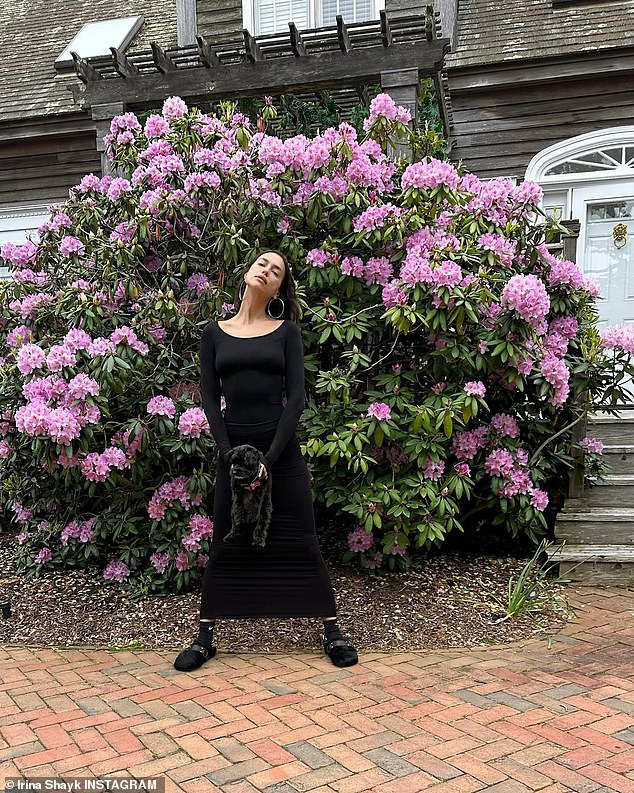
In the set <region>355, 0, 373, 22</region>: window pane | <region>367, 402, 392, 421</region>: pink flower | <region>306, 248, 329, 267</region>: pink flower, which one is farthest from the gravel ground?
<region>355, 0, 373, 22</region>: window pane

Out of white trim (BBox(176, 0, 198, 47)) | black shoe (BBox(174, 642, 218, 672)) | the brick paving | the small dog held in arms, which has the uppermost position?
white trim (BBox(176, 0, 198, 47))

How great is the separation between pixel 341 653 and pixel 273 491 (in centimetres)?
81

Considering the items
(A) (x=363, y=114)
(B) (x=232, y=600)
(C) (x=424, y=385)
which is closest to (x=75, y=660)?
(B) (x=232, y=600)

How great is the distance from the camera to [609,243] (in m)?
8.05

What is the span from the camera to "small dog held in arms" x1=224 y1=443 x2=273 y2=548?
10.9 feet

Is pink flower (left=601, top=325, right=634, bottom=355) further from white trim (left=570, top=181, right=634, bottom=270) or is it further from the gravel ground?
white trim (left=570, top=181, right=634, bottom=270)

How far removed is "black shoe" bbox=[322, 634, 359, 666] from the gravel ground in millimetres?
242

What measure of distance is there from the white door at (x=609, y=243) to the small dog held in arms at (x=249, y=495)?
19.0 feet

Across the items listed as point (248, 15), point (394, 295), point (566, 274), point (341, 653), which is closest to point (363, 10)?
point (248, 15)

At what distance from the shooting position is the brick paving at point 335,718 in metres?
2.51

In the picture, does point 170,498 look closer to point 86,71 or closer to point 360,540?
point 360,540

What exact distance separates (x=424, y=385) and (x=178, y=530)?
5.62ft

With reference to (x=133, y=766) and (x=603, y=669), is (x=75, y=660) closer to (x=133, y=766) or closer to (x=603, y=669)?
(x=133, y=766)

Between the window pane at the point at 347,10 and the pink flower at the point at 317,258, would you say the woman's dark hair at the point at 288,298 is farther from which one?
the window pane at the point at 347,10
